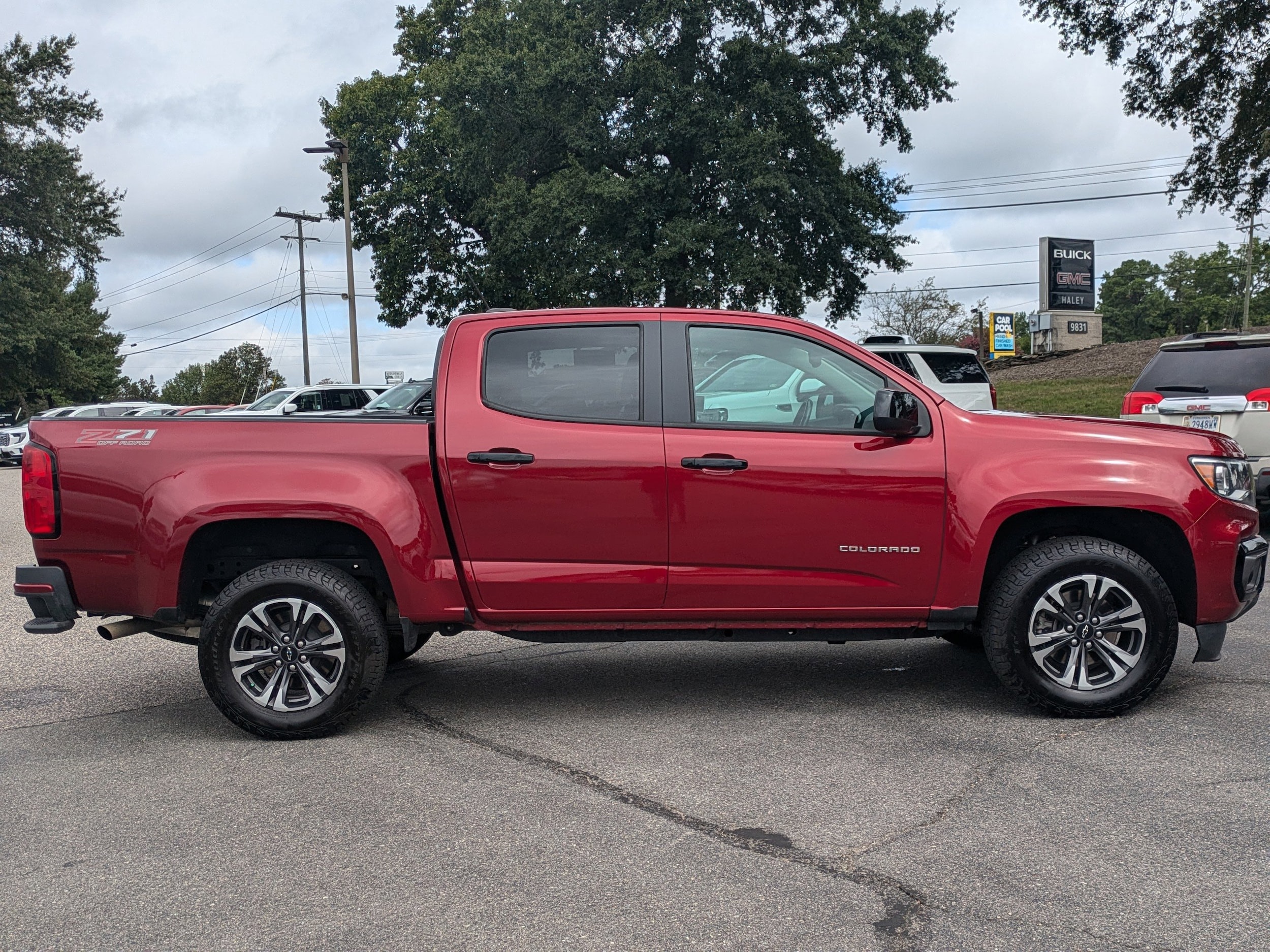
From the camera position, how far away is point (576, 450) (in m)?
4.98

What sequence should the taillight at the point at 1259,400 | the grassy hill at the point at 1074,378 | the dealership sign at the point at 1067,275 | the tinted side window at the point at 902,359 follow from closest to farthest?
1. the taillight at the point at 1259,400
2. the tinted side window at the point at 902,359
3. the grassy hill at the point at 1074,378
4. the dealership sign at the point at 1067,275

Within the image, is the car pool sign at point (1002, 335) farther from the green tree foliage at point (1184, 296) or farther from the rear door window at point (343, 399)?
the rear door window at point (343, 399)

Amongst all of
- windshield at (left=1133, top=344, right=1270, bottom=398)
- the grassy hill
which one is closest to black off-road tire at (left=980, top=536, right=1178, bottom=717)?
windshield at (left=1133, top=344, right=1270, bottom=398)

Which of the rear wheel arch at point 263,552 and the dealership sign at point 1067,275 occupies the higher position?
the dealership sign at point 1067,275

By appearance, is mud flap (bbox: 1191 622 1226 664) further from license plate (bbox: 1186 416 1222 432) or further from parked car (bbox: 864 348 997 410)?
parked car (bbox: 864 348 997 410)

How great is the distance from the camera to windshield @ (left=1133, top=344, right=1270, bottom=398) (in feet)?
32.8

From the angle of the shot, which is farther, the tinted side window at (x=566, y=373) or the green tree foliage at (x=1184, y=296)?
the green tree foliage at (x=1184, y=296)

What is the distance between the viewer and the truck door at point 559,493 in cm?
496

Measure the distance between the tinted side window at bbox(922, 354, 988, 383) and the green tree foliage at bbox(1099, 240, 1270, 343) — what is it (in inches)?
2719

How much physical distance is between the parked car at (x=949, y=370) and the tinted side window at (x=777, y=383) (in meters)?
7.21

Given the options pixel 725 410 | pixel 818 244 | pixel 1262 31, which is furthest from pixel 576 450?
pixel 818 244

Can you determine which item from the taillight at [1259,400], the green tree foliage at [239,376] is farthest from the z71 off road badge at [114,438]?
the green tree foliage at [239,376]

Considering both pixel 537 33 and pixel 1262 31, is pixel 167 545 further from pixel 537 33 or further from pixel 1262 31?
pixel 537 33

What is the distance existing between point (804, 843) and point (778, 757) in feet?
3.03
